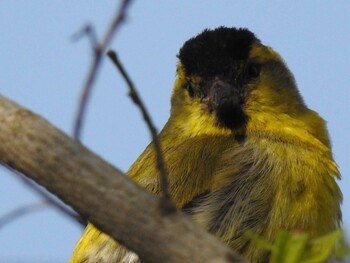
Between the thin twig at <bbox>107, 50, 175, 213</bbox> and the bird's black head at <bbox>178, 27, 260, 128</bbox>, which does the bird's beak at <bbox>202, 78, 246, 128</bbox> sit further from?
the thin twig at <bbox>107, 50, 175, 213</bbox>

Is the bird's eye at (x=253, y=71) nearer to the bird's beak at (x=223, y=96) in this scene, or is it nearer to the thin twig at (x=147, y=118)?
the bird's beak at (x=223, y=96)

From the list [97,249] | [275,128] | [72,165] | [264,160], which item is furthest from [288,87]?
[72,165]

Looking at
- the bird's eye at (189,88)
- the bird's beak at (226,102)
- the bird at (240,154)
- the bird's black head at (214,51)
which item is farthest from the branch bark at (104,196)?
the bird's eye at (189,88)

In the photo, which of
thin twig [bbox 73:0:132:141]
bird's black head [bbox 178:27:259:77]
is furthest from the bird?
thin twig [bbox 73:0:132:141]

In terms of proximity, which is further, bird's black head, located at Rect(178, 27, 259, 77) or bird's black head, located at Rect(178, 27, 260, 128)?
bird's black head, located at Rect(178, 27, 259, 77)

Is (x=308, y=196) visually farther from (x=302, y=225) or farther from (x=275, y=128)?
(x=275, y=128)

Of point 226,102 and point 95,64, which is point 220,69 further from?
point 95,64
